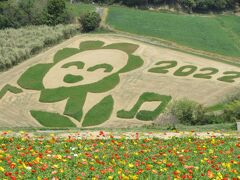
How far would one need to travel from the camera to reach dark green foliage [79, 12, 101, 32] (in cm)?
10462

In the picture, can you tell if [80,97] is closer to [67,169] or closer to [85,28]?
[85,28]

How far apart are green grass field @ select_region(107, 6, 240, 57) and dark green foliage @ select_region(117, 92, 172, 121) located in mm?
35635

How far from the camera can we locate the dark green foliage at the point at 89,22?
105m

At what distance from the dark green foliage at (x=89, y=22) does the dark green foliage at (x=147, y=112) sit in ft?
121

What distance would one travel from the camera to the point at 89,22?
10475cm

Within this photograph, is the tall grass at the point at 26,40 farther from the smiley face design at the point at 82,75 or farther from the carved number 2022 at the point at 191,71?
the carved number 2022 at the point at 191,71

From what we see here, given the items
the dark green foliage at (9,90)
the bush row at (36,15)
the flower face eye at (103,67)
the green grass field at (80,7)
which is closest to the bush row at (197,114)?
the flower face eye at (103,67)

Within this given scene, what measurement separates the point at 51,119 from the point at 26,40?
32936 millimetres

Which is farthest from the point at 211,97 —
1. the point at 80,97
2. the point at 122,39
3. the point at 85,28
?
the point at 85,28

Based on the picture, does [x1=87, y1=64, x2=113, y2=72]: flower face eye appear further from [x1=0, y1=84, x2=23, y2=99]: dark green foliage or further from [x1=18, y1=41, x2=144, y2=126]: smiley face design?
[x1=0, y1=84, x2=23, y2=99]: dark green foliage

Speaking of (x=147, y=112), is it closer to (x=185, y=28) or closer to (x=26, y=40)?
(x=26, y=40)

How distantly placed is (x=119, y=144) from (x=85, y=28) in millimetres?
82255

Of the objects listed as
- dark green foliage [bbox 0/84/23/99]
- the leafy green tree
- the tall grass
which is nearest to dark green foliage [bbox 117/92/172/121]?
dark green foliage [bbox 0/84/23/99]

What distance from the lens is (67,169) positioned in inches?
Result: 778
